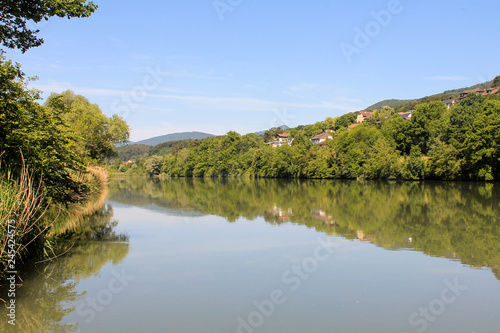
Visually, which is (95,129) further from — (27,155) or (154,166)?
(154,166)

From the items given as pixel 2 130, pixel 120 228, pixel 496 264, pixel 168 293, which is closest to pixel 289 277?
pixel 168 293

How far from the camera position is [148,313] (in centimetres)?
695

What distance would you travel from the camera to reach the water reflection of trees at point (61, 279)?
6.66m

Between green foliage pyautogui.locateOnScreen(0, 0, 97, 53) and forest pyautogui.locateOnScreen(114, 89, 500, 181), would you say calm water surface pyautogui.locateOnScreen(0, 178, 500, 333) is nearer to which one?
green foliage pyautogui.locateOnScreen(0, 0, 97, 53)

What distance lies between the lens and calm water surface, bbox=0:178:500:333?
655cm

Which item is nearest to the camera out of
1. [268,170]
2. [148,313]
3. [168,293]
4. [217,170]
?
[148,313]

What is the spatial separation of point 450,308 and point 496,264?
3.76 m

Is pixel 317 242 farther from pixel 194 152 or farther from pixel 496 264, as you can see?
pixel 194 152

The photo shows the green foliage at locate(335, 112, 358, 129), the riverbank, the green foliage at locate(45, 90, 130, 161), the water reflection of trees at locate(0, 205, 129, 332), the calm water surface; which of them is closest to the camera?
the calm water surface

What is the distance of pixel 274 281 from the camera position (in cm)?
869

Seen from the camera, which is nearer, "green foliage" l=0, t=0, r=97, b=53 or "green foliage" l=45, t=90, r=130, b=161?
"green foliage" l=0, t=0, r=97, b=53

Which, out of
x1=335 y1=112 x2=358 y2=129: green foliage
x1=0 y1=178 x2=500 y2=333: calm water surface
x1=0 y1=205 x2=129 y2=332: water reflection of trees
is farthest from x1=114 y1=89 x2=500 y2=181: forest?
x1=335 y1=112 x2=358 y2=129: green foliage

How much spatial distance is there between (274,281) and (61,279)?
15.7ft

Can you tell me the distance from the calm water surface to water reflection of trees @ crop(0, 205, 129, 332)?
28 mm
